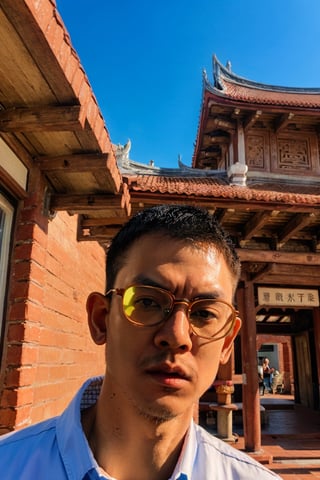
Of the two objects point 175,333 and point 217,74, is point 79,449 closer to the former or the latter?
point 175,333

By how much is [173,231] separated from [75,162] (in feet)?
5.66

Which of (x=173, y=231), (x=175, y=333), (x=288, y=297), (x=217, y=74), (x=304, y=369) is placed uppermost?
(x=217, y=74)

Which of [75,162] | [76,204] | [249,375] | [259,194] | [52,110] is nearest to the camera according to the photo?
[52,110]

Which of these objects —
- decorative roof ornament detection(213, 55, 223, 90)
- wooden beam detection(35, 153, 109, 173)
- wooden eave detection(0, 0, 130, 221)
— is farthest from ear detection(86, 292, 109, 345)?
decorative roof ornament detection(213, 55, 223, 90)

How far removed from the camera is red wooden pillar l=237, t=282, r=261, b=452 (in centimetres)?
597

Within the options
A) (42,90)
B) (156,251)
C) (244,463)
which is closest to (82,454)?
(244,463)

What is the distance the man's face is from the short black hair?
0.03m

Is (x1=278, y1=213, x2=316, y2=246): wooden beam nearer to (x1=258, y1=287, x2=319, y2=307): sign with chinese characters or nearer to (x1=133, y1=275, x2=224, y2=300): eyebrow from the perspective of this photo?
(x1=258, y1=287, x2=319, y2=307): sign with chinese characters

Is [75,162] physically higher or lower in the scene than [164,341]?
higher

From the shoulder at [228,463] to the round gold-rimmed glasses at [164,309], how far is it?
1.16 ft

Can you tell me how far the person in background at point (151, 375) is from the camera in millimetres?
973

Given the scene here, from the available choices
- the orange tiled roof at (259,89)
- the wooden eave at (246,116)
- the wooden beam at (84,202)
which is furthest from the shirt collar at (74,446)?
the orange tiled roof at (259,89)

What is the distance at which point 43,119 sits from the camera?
2158mm

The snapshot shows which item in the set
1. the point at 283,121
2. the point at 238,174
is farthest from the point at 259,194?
the point at 283,121
